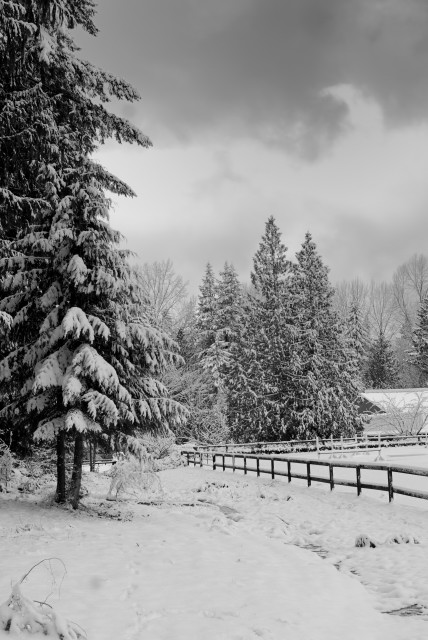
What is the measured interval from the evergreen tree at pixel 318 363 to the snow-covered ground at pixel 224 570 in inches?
1103

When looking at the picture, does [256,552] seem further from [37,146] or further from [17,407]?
[37,146]

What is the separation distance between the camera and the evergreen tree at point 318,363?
42062mm

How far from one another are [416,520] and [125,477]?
25.9ft

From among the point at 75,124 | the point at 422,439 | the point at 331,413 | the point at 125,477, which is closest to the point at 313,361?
the point at 331,413

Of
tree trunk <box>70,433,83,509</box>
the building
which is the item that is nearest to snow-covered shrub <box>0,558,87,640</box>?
tree trunk <box>70,433,83,509</box>

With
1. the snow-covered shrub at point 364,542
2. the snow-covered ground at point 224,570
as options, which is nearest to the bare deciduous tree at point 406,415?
the snow-covered ground at point 224,570

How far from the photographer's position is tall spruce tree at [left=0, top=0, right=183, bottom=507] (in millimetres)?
11883

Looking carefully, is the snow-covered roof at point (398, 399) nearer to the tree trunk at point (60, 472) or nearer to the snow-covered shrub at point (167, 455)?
the snow-covered shrub at point (167, 455)

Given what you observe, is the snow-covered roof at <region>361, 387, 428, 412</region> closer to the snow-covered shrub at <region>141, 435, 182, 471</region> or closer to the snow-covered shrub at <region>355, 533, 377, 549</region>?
the snow-covered shrub at <region>141, 435, 182, 471</region>

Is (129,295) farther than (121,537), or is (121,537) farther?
(129,295)

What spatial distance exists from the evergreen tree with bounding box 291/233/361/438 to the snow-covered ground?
91.9 feet

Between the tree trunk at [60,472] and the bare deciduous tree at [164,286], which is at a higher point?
the bare deciduous tree at [164,286]

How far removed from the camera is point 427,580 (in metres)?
7.15

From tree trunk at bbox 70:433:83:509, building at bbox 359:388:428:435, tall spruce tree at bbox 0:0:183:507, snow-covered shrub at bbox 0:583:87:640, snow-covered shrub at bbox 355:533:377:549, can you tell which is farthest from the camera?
building at bbox 359:388:428:435
